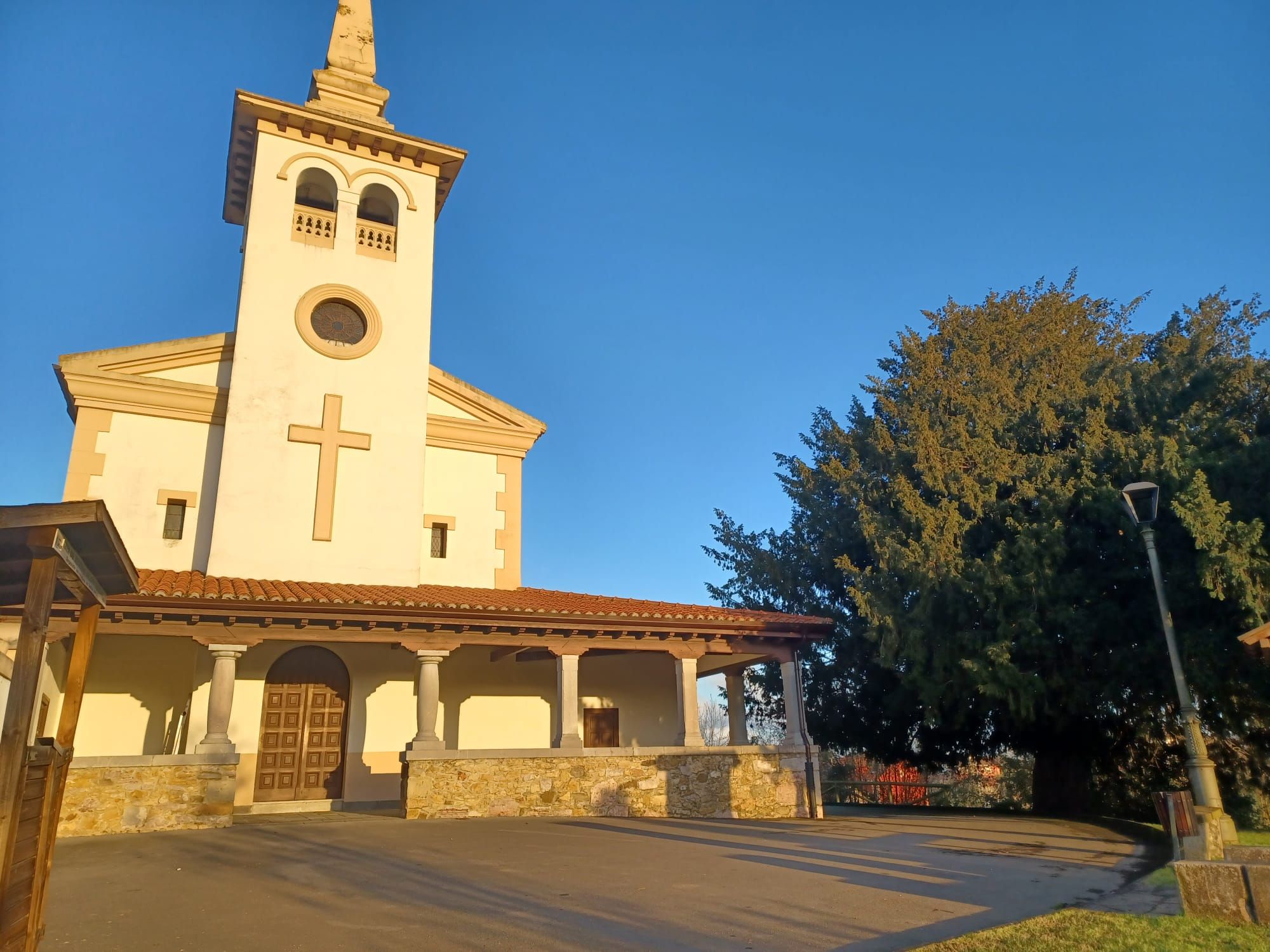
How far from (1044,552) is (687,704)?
23.3 feet

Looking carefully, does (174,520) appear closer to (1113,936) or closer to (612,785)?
(612,785)

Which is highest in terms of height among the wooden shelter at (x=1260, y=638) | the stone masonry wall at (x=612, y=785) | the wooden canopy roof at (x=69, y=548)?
the wooden canopy roof at (x=69, y=548)

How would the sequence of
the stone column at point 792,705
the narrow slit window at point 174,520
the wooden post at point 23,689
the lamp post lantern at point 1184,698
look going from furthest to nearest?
the stone column at point 792,705
the narrow slit window at point 174,520
the lamp post lantern at point 1184,698
the wooden post at point 23,689

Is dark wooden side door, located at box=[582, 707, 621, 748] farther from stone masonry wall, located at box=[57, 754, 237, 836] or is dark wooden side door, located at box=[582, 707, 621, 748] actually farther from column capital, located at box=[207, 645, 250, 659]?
stone masonry wall, located at box=[57, 754, 237, 836]

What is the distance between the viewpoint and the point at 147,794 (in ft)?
37.7

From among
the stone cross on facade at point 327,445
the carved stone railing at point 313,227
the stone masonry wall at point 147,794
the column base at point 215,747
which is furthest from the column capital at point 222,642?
the carved stone railing at point 313,227

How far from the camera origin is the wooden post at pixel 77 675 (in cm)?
552

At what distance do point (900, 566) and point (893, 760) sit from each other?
6.05 m

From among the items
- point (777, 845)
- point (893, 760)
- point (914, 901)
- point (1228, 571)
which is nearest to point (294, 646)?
point (777, 845)

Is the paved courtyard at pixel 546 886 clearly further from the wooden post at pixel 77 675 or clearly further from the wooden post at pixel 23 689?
the wooden post at pixel 23 689

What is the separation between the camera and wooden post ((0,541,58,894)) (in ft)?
13.9

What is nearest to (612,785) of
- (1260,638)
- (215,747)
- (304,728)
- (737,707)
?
(737,707)

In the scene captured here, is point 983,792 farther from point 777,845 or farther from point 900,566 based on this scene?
point 777,845

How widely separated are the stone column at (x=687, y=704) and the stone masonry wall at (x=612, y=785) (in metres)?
0.54
